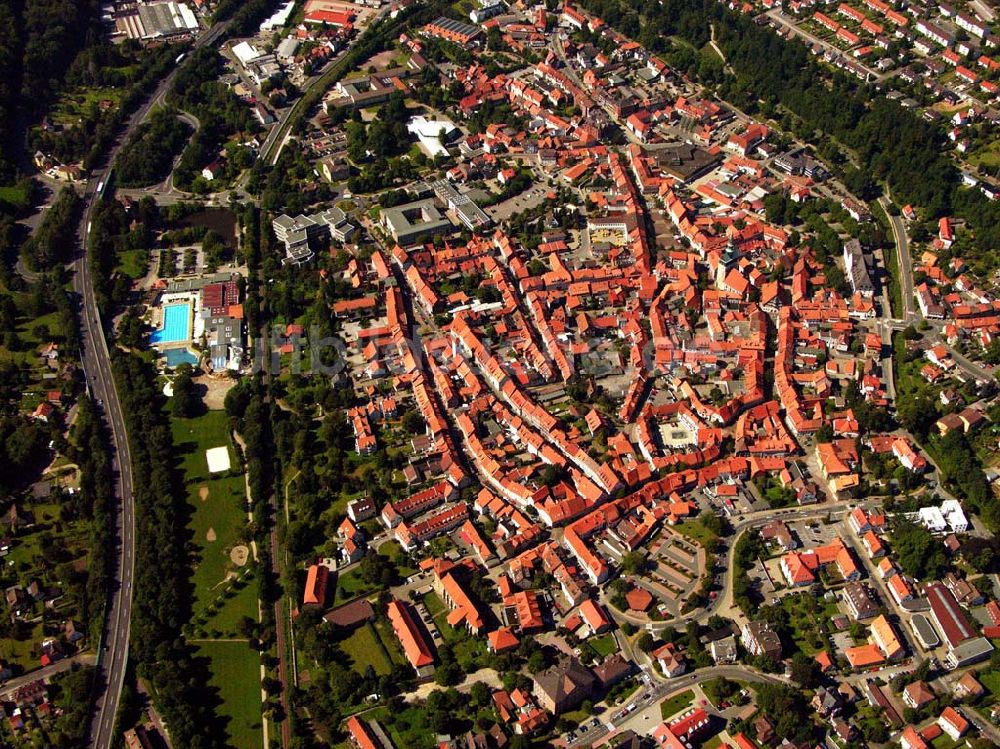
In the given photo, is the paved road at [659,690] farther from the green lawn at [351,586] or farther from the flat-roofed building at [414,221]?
the flat-roofed building at [414,221]

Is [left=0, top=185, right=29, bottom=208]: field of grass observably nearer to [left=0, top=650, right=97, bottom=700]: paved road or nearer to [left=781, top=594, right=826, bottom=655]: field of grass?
[left=0, top=650, right=97, bottom=700]: paved road

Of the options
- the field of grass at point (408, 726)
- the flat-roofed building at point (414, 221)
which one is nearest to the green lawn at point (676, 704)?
the field of grass at point (408, 726)

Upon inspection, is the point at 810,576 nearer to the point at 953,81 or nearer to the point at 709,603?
the point at 709,603

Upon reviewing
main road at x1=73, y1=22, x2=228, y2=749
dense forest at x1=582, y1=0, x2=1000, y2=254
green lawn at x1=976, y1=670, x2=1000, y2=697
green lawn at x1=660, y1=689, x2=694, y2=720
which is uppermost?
dense forest at x1=582, y1=0, x2=1000, y2=254

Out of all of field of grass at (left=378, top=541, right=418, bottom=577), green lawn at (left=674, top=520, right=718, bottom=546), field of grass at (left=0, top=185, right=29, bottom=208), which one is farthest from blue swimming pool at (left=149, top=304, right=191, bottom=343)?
green lawn at (left=674, top=520, right=718, bottom=546)

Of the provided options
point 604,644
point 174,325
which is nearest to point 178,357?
point 174,325

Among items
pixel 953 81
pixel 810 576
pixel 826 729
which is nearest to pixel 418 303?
pixel 810 576

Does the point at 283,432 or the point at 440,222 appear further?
the point at 440,222
